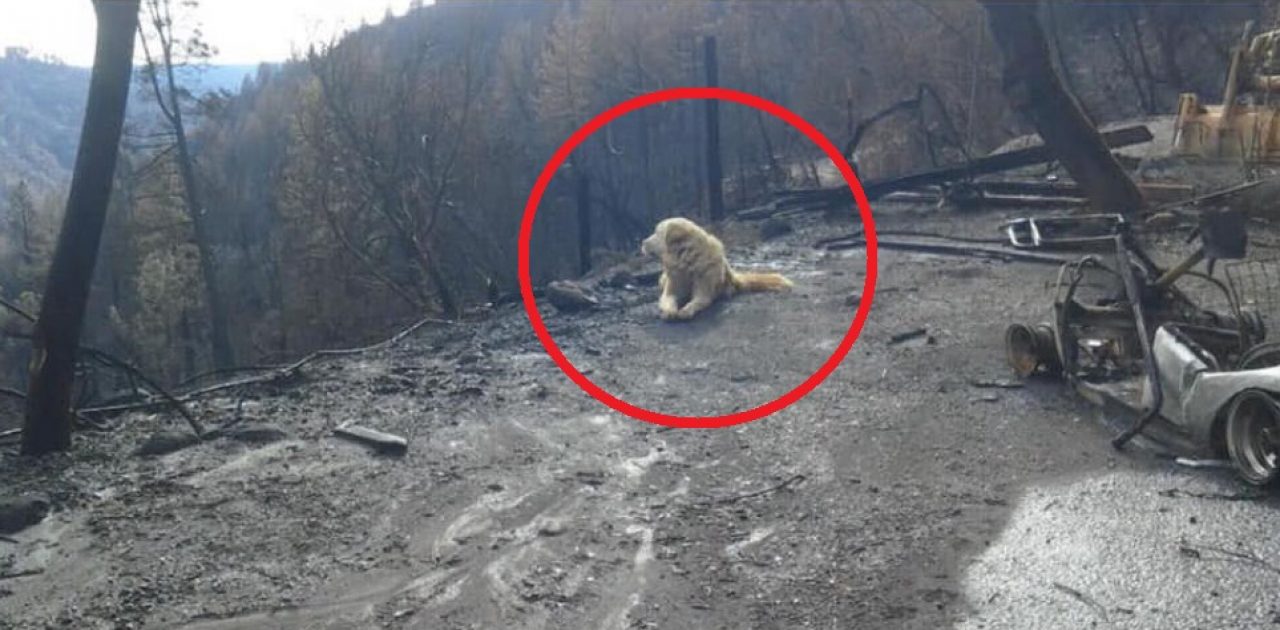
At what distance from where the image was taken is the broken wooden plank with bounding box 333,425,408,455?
7.99m

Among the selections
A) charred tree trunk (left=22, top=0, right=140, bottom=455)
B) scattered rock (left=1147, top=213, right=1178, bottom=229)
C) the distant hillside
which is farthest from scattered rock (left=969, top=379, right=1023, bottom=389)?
the distant hillside

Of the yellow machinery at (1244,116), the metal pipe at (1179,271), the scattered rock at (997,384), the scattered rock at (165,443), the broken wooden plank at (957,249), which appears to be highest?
the yellow machinery at (1244,116)

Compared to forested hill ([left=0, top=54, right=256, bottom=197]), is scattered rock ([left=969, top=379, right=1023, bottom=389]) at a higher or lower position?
lower

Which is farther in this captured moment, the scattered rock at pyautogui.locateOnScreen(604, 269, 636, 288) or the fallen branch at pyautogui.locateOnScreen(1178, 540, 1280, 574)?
the scattered rock at pyautogui.locateOnScreen(604, 269, 636, 288)

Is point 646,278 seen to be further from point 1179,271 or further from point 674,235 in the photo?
point 1179,271

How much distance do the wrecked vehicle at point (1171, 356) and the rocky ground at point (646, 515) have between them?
23 cm

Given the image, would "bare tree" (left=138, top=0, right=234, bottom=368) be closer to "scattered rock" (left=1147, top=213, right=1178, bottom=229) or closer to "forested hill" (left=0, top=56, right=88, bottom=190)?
"scattered rock" (left=1147, top=213, right=1178, bottom=229)

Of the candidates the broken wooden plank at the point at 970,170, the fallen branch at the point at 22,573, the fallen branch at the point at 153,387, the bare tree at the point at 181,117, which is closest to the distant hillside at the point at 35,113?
the bare tree at the point at 181,117

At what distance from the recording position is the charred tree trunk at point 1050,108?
15273 mm

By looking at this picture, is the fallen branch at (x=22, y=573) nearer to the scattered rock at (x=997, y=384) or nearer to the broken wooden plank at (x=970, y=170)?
the scattered rock at (x=997, y=384)

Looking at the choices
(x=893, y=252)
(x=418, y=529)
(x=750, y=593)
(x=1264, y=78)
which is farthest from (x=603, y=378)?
(x=1264, y=78)

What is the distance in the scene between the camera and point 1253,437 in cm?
619

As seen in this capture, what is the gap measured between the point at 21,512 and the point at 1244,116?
637 inches

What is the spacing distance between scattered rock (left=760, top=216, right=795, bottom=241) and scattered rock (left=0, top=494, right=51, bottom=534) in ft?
46.7
